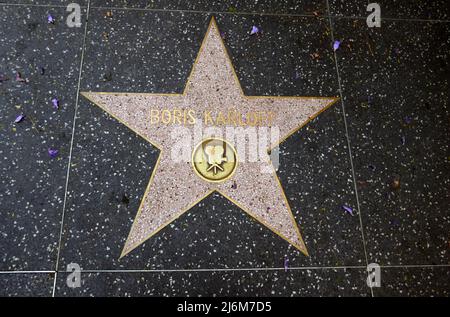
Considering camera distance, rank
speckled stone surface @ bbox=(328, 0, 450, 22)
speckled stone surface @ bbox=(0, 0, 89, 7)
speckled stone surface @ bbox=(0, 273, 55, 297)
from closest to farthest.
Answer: speckled stone surface @ bbox=(0, 273, 55, 297)
speckled stone surface @ bbox=(0, 0, 89, 7)
speckled stone surface @ bbox=(328, 0, 450, 22)

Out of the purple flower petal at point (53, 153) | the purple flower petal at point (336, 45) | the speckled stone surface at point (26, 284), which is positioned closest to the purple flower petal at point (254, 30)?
the purple flower petal at point (336, 45)

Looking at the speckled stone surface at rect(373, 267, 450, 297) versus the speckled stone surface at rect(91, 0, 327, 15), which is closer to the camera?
the speckled stone surface at rect(373, 267, 450, 297)

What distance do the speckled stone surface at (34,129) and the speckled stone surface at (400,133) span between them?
1232 mm

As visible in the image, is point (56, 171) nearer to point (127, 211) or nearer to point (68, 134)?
point (68, 134)

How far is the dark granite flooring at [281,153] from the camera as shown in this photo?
57.6 inches

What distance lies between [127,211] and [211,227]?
0.34 metres

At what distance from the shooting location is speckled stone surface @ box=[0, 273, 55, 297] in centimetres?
140

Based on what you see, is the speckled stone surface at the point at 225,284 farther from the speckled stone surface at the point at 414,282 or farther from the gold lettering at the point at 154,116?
the gold lettering at the point at 154,116

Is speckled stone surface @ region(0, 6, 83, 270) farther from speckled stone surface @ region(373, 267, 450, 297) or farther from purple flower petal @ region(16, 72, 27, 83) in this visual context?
speckled stone surface @ region(373, 267, 450, 297)

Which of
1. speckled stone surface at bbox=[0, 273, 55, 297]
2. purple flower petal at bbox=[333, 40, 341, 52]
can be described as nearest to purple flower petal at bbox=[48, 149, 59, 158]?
speckled stone surface at bbox=[0, 273, 55, 297]

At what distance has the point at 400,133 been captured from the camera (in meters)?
1.68

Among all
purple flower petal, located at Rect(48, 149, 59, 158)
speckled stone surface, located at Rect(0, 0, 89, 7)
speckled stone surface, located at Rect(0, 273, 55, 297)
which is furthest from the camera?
speckled stone surface, located at Rect(0, 0, 89, 7)

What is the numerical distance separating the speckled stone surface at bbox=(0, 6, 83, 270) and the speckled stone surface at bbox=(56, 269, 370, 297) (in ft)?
0.66

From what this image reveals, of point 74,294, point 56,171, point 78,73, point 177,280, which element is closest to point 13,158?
point 56,171
